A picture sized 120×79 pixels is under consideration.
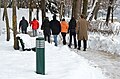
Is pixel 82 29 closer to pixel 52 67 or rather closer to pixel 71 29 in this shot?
pixel 71 29

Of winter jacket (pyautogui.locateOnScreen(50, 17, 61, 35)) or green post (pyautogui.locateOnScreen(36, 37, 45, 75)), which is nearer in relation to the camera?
green post (pyautogui.locateOnScreen(36, 37, 45, 75))

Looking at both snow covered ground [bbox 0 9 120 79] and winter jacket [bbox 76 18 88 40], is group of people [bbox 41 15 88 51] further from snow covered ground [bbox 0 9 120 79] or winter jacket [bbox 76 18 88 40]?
snow covered ground [bbox 0 9 120 79]

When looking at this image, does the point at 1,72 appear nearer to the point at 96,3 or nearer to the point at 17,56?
the point at 17,56

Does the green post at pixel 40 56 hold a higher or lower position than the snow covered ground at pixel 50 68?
higher

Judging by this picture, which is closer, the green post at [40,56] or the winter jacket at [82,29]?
the green post at [40,56]

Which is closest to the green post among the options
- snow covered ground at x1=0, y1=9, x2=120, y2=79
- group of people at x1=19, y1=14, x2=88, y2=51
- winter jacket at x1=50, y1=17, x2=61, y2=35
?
snow covered ground at x1=0, y1=9, x2=120, y2=79

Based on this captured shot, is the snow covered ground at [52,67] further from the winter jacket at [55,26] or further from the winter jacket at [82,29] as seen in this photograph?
the winter jacket at [55,26]

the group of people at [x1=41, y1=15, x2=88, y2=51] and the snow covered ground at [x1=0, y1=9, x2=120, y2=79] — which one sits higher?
the group of people at [x1=41, y1=15, x2=88, y2=51]

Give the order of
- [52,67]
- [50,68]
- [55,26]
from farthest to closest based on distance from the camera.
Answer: [55,26] < [52,67] < [50,68]

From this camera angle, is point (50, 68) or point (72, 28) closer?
point (50, 68)

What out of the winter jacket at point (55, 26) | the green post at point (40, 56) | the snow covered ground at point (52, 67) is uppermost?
the winter jacket at point (55, 26)

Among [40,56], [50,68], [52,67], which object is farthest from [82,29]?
[40,56]

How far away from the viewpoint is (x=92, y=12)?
3638 centimetres

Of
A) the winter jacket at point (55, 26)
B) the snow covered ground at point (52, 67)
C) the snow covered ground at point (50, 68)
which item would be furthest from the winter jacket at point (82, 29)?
the snow covered ground at point (50, 68)
